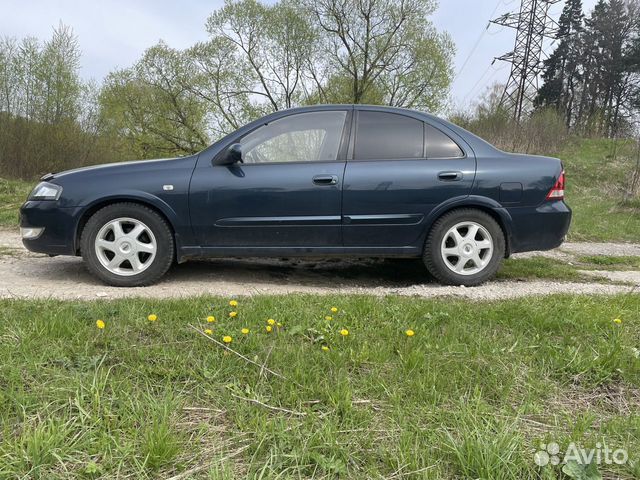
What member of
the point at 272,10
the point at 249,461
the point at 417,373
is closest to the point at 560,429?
the point at 417,373

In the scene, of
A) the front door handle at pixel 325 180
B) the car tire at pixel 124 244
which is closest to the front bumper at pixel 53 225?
the car tire at pixel 124 244

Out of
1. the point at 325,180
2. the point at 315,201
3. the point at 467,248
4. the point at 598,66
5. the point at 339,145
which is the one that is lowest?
the point at 467,248

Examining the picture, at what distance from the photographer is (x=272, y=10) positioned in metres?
25.6

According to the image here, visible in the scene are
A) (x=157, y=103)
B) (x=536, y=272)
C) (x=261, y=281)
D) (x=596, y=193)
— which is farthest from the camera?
(x=157, y=103)

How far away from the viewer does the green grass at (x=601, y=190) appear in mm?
9041

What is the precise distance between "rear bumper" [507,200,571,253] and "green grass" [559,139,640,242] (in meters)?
5.03

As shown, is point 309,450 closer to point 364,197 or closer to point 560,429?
point 560,429

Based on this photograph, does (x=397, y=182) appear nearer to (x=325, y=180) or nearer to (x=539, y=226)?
(x=325, y=180)

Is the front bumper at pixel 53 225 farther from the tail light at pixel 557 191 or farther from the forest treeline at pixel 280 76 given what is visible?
the forest treeline at pixel 280 76

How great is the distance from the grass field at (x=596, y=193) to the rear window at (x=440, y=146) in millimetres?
5692

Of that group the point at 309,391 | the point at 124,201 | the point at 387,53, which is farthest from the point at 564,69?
the point at 309,391

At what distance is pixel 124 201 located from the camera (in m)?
3.75

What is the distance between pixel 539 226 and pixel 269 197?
247cm

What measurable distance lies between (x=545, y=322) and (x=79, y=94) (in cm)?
2384
